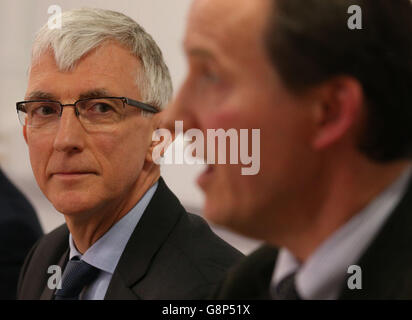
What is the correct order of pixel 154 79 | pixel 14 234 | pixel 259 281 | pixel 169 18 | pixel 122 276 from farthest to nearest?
pixel 14 234 → pixel 169 18 → pixel 154 79 → pixel 122 276 → pixel 259 281

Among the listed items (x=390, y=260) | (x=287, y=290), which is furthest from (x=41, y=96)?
(x=390, y=260)

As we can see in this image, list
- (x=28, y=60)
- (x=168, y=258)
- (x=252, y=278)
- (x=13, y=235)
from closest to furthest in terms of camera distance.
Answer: (x=252, y=278)
(x=168, y=258)
(x=13, y=235)
(x=28, y=60)

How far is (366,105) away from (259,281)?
326mm

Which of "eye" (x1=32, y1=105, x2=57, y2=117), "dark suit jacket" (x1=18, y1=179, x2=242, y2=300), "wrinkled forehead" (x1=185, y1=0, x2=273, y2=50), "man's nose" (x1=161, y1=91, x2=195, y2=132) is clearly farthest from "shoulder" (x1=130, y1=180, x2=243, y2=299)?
"wrinkled forehead" (x1=185, y1=0, x2=273, y2=50)

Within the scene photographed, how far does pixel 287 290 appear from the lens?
856 mm

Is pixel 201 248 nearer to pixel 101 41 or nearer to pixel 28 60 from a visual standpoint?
pixel 101 41

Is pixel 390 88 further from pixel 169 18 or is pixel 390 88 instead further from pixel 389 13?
pixel 169 18

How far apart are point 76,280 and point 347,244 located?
620 millimetres

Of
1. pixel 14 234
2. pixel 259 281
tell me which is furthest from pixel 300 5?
pixel 14 234

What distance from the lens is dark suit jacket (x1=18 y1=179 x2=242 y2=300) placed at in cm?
113

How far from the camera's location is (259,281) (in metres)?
0.95

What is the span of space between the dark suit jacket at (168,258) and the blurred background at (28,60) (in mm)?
320

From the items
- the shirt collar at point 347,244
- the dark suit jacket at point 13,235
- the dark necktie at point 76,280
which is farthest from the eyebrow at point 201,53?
the dark suit jacket at point 13,235

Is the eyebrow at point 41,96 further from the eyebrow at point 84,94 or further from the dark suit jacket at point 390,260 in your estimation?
the dark suit jacket at point 390,260
